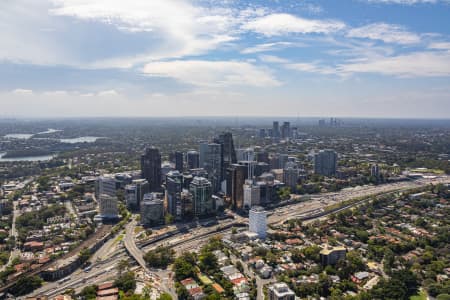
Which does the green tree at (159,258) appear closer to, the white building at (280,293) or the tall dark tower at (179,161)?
the white building at (280,293)

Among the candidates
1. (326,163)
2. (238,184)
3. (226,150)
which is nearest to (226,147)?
(226,150)

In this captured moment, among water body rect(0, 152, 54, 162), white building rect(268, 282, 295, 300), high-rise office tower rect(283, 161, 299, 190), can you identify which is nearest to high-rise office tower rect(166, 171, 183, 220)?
white building rect(268, 282, 295, 300)

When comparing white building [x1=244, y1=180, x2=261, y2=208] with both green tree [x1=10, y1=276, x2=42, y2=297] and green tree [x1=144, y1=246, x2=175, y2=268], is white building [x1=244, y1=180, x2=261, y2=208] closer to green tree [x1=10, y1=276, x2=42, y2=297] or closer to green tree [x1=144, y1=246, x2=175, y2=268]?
green tree [x1=144, y1=246, x2=175, y2=268]

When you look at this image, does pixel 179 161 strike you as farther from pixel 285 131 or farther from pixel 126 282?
pixel 285 131

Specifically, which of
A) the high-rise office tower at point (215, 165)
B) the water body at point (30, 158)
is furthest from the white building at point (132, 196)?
the water body at point (30, 158)

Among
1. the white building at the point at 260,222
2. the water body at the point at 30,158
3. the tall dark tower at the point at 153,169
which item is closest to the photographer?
the white building at the point at 260,222

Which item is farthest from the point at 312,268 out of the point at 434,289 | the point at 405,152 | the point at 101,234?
the point at 405,152
